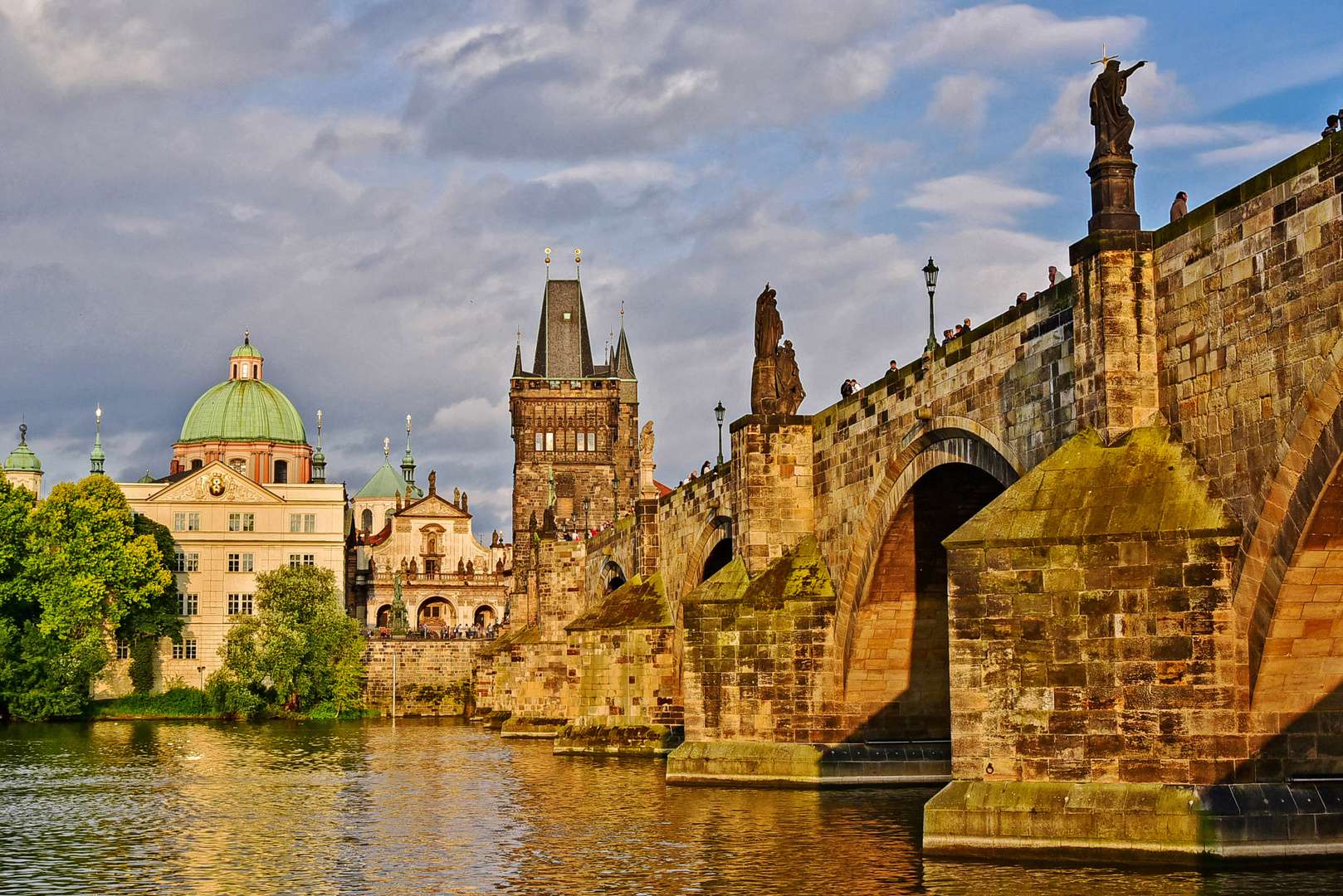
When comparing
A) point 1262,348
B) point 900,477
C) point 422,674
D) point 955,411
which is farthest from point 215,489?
point 1262,348

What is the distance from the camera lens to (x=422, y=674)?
276 feet

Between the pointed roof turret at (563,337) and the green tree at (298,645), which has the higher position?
the pointed roof turret at (563,337)

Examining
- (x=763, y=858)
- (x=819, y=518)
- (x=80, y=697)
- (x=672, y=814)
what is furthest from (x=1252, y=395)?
(x=80, y=697)

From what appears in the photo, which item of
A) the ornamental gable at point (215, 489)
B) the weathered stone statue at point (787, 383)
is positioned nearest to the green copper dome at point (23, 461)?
the ornamental gable at point (215, 489)

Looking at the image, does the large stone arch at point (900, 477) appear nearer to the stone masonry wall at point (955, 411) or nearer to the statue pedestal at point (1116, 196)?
the stone masonry wall at point (955, 411)

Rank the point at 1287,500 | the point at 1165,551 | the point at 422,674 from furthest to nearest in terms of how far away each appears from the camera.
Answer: the point at 422,674 → the point at 1165,551 → the point at 1287,500

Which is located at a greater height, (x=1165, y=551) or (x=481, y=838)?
(x=1165, y=551)

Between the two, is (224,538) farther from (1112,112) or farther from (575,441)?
(1112,112)

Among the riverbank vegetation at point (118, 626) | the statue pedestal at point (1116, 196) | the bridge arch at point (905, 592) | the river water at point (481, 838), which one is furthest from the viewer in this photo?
the riverbank vegetation at point (118, 626)

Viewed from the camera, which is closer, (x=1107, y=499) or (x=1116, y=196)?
(x=1107, y=499)

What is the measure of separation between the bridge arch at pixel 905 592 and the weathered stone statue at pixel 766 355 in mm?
4881

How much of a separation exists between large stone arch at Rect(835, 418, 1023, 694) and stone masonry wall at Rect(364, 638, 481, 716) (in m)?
54.5

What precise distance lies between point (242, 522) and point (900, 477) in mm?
70078

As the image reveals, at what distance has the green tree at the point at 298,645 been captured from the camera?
73.5 m
